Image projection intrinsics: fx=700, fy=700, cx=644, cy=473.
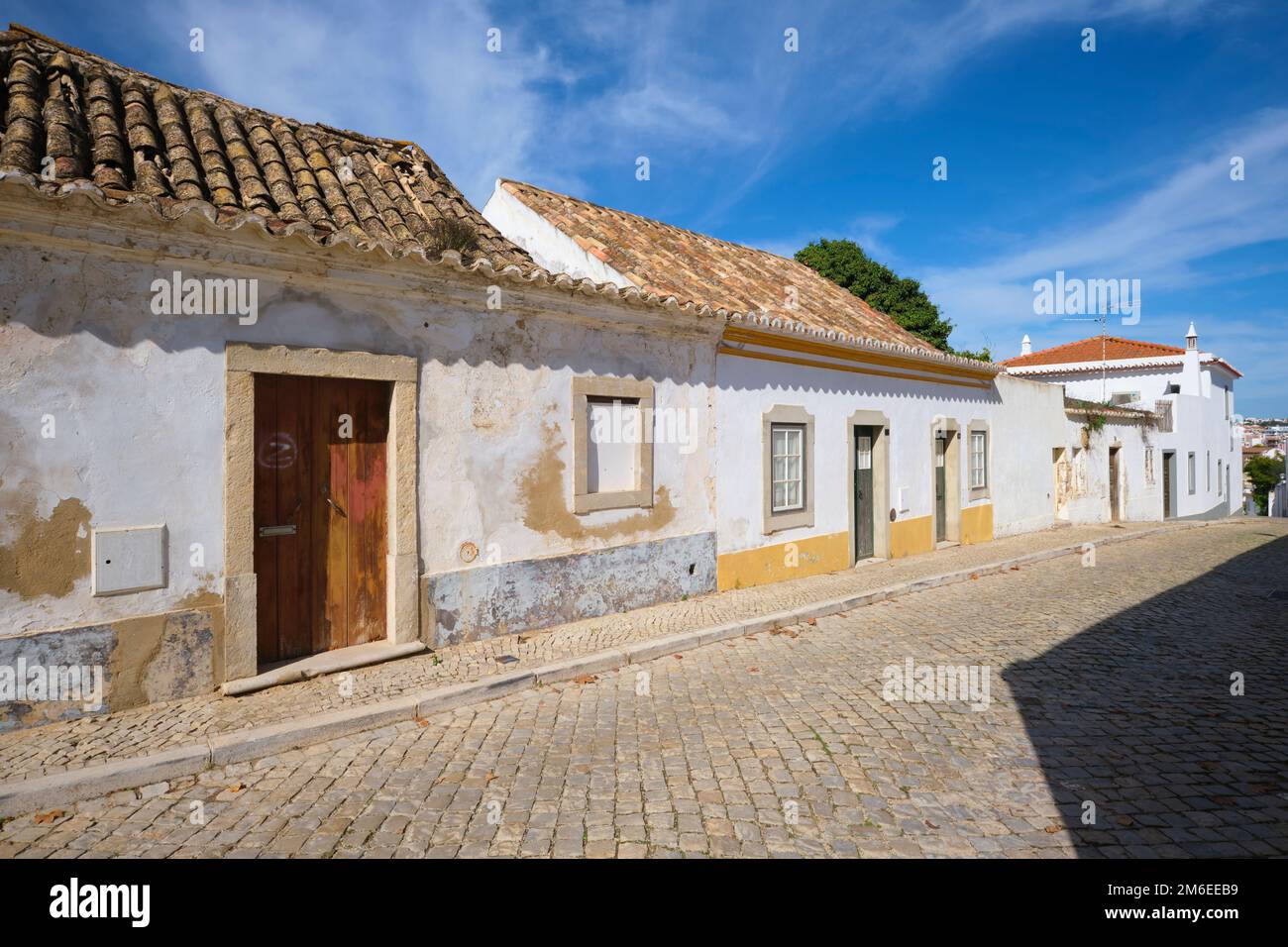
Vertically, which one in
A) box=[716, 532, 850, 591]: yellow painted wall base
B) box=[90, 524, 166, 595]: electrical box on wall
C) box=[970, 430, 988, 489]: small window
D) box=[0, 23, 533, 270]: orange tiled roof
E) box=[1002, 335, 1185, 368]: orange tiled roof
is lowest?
box=[716, 532, 850, 591]: yellow painted wall base

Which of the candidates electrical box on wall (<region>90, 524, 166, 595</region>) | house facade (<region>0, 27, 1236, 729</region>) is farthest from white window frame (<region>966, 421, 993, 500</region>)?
electrical box on wall (<region>90, 524, 166, 595</region>)

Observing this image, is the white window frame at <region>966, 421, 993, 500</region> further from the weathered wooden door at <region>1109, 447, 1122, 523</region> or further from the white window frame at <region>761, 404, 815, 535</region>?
the weathered wooden door at <region>1109, 447, 1122, 523</region>

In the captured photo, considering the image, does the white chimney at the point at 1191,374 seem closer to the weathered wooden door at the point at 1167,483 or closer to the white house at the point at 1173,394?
the white house at the point at 1173,394

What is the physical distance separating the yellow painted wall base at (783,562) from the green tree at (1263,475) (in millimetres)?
49844

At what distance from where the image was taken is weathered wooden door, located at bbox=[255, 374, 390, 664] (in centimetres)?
547

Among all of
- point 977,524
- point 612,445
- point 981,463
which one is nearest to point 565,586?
point 612,445

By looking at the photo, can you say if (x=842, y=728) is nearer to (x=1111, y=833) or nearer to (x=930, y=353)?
(x=1111, y=833)

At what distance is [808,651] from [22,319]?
20.6 feet

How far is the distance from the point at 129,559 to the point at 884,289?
26.8 m

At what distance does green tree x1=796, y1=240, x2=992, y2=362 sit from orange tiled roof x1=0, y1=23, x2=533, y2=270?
22.0m

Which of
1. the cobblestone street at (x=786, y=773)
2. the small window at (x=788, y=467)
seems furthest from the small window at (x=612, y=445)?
the small window at (x=788, y=467)

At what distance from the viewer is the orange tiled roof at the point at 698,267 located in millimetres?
9805

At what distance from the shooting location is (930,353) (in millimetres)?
12133
